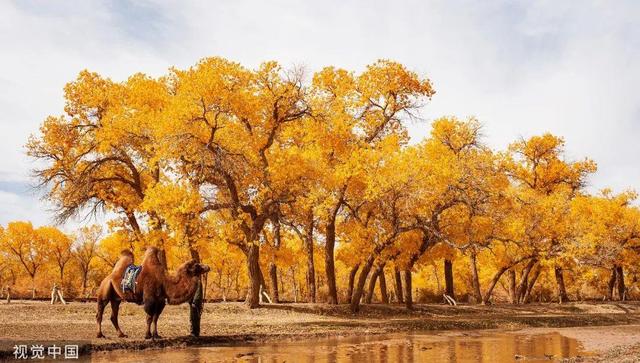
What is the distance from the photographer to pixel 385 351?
17.2 metres

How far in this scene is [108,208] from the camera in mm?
36375

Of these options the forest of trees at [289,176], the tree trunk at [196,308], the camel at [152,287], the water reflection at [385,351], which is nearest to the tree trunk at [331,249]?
the forest of trees at [289,176]

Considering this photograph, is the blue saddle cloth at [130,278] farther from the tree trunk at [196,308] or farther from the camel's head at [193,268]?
the tree trunk at [196,308]

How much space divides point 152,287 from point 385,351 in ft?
23.4

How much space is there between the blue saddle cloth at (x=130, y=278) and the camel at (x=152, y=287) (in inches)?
3.5

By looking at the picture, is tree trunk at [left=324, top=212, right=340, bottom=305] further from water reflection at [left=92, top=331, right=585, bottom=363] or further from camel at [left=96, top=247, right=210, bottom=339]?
camel at [left=96, top=247, right=210, bottom=339]

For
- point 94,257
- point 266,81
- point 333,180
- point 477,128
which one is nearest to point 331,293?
point 333,180

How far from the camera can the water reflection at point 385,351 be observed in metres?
15.2

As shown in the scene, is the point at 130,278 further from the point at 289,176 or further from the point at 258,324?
the point at 289,176

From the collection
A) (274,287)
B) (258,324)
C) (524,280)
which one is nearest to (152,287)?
(258,324)

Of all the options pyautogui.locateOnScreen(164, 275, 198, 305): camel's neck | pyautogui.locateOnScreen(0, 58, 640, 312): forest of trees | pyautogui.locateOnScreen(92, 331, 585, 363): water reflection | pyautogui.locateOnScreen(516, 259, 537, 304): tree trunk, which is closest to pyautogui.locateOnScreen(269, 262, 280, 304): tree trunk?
pyautogui.locateOnScreen(0, 58, 640, 312): forest of trees

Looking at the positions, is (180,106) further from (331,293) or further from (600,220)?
(600,220)

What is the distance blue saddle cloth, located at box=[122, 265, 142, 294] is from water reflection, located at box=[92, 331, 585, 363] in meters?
1.96

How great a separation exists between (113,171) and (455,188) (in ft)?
67.1
